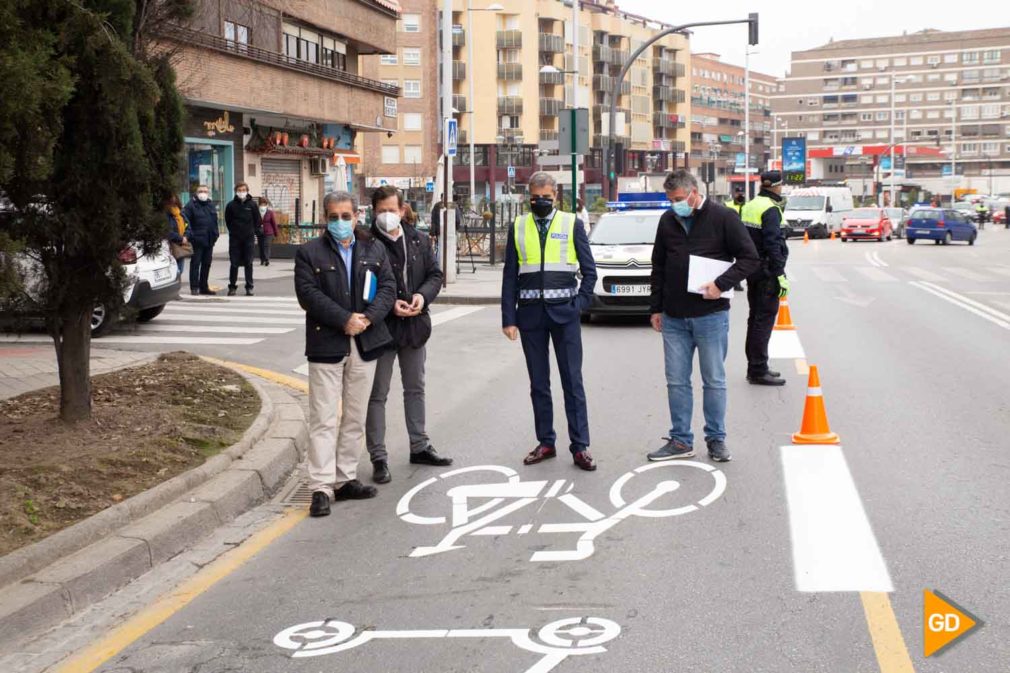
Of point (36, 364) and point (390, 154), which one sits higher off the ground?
point (390, 154)

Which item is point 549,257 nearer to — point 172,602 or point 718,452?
point 718,452

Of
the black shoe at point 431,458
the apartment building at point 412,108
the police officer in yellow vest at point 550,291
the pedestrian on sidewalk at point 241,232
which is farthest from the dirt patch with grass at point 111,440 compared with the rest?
the apartment building at point 412,108

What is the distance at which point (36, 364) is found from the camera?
12.2 metres

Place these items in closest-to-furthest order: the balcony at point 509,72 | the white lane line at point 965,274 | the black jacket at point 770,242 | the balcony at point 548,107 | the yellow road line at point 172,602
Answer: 1. the yellow road line at point 172,602
2. the black jacket at point 770,242
3. the white lane line at point 965,274
4. the balcony at point 509,72
5. the balcony at point 548,107

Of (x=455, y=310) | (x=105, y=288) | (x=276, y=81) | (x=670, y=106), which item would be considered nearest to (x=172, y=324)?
(x=455, y=310)

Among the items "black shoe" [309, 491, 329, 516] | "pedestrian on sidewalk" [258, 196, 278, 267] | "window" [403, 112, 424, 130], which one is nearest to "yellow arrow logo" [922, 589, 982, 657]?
"black shoe" [309, 491, 329, 516]

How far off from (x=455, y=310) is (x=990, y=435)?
1185 cm

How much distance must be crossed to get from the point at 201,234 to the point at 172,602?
15270 millimetres

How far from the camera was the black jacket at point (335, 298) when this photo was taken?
285 inches

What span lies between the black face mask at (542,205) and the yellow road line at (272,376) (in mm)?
3761

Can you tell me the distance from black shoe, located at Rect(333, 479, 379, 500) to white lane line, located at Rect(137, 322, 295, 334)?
8665 millimetres

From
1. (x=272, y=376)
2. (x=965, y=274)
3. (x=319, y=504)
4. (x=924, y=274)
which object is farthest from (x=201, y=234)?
(x=965, y=274)

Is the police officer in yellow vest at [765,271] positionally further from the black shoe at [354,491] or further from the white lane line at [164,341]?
the white lane line at [164,341]

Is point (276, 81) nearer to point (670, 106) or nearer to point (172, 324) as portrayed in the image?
point (172, 324)
